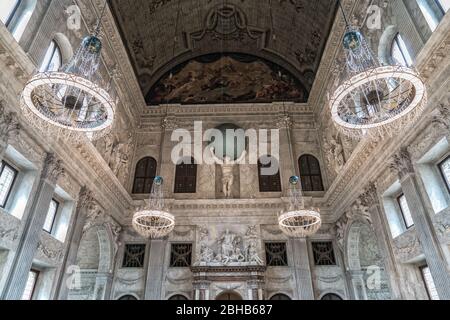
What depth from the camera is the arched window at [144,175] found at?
15.2 m

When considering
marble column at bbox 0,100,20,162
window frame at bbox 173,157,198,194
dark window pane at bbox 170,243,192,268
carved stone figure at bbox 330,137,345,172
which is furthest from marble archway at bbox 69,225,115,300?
carved stone figure at bbox 330,137,345,172

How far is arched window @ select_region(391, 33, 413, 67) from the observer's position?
862 cm

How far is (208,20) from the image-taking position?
17.2m

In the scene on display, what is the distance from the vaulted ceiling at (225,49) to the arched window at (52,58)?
5.61 metres

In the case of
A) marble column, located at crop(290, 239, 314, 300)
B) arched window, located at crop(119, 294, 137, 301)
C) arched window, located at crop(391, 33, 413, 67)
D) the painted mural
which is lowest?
arched window, located at crop(119, 294, 137, 301)

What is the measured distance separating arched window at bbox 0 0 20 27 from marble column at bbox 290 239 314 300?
41.5ft

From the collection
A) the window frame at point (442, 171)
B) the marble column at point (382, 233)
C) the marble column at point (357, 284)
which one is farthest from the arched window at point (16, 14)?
the marble column at point (357, 284)

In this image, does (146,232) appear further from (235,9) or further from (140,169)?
(235,9)

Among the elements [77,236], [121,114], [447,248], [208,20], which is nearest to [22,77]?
[77,236]

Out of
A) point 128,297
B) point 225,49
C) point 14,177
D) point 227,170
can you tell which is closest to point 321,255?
point 227,170

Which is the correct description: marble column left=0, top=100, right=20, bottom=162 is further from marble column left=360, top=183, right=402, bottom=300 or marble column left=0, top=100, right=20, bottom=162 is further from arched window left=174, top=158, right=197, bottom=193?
marble column left=360, top=183, right=402, bottom=300

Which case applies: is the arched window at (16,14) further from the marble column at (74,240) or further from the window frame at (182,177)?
the window frame at (182,177)

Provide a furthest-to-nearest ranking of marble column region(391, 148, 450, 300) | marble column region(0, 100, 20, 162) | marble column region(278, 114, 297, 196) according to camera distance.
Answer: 1. marble column region(278, 114, 297, 196)
2. marble column region(391, 148, 450, 300)
3. marble column region(0, 100, 20, 162)
